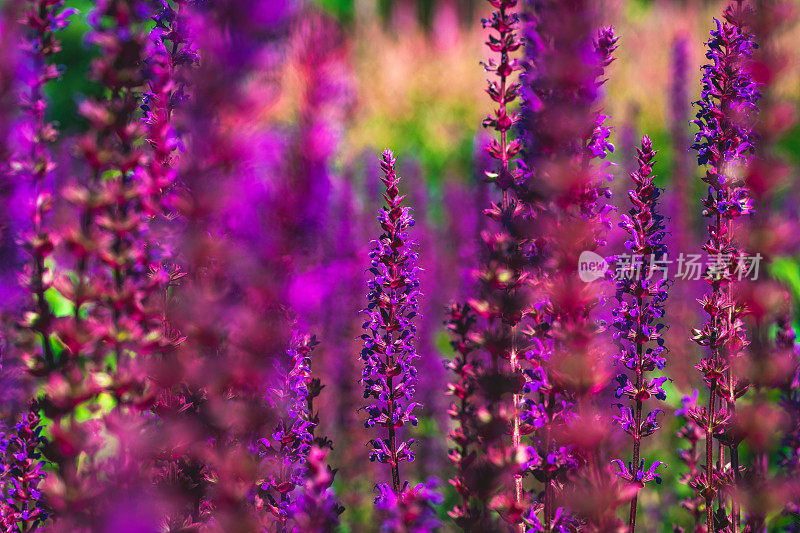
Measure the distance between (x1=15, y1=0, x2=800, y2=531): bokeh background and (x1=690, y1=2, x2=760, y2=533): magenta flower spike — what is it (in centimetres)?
31

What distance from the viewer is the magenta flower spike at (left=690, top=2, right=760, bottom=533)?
1.77 meters

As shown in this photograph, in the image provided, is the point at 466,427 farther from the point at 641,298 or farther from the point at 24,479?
the point at 24,479

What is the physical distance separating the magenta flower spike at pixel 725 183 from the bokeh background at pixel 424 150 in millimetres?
309

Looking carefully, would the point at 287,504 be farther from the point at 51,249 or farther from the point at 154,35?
the point at 154,35

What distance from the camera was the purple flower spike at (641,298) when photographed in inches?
68.5

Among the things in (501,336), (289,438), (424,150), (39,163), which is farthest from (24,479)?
(424,150)

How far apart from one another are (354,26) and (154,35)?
19.9m

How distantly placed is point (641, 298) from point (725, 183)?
1.19 ft

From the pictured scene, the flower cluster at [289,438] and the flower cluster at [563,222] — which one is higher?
the flower cluster at [563,222]

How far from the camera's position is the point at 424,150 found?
40.9 feet

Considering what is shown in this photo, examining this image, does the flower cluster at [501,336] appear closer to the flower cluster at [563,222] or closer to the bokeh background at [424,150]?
the flower cluster at [563,222]

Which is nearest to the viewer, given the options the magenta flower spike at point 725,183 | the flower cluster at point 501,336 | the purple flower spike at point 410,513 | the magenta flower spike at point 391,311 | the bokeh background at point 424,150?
the purple flower spike at point 410,513

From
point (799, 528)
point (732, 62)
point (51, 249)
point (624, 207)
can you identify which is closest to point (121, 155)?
point (51, 249)

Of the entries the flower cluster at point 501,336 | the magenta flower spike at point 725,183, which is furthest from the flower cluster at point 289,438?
the magenta flower spike at point 725,183
